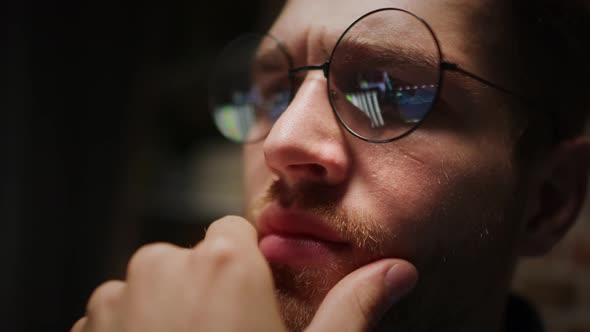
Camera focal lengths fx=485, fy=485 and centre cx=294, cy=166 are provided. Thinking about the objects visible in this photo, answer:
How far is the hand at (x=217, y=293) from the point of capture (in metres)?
0.66

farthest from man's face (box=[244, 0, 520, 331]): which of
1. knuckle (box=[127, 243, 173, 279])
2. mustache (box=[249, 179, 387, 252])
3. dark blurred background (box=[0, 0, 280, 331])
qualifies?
dark blurred background (box=[0, 0, 280, 331])

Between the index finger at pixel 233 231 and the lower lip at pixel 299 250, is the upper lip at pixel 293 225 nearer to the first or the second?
the lower lip at pixel 299 250

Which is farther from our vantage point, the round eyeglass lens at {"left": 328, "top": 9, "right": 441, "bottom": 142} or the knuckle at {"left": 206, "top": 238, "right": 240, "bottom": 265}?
the round eyeglass lens at {"left": 328, "top": 9, "right": 441, "bottom": 142}

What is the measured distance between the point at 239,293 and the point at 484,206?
0.53m

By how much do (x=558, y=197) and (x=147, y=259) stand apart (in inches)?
37.2

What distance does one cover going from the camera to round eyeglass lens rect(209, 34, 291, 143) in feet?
3.77

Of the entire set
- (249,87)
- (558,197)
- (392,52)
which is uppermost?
(392,52)

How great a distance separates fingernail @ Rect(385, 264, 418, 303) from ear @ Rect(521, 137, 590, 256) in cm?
44

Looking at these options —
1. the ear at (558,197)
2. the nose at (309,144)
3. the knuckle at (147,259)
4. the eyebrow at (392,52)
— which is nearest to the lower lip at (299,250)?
the nose at (309,144)

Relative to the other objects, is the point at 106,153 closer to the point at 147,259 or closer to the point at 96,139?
the point at 96,139

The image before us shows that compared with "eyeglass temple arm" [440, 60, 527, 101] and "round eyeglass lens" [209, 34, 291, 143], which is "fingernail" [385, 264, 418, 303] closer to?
"eyeglass temple arm" [440, 60, 527, 101]

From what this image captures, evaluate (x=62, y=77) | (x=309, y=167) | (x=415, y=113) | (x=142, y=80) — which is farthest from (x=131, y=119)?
(x=415, y=113)

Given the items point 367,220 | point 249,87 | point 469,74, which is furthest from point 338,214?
point 249,87

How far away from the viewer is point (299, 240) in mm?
888
